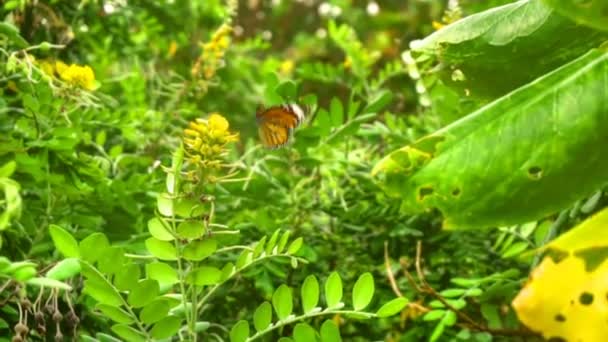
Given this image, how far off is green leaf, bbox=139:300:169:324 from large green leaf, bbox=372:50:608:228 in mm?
227

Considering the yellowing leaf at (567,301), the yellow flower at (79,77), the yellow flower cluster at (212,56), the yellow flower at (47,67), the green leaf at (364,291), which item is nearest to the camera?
the yellowing leaf at (567,301)

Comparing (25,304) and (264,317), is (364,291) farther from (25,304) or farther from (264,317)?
(25,304)

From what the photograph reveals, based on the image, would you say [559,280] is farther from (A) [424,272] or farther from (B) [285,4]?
(B) [285,4]

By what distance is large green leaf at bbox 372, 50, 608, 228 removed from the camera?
63 centimetres

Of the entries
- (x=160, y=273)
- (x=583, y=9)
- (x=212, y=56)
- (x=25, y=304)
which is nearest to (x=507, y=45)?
(x=583, y=9)

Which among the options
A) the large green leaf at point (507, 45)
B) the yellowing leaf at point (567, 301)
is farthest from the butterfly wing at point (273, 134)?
the yellowing leaf at point (567, 301)

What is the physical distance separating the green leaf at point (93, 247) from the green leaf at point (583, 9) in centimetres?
38

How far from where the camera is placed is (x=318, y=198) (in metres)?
1.05

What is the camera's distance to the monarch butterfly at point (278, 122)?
873 millimetres

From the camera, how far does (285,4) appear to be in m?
2.91

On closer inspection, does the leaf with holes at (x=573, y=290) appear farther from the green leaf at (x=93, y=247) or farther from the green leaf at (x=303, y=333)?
the green leaf at (x=93, y=247)

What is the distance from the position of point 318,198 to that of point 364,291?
15.6 inches

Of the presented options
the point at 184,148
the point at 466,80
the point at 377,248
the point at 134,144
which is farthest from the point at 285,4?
the point at 184,148

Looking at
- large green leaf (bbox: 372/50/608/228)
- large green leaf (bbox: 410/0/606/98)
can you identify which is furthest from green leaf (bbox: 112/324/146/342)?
large green leaf (bbox: 410/0/606/98)
